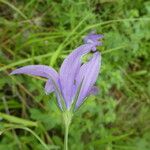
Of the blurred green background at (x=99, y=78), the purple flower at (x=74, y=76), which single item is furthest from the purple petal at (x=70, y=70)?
the blurred green background at (x=99, y=78)

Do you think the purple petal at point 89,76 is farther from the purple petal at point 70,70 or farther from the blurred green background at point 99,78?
the blurred green background at point 99,78

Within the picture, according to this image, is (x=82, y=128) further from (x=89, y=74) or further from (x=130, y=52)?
(x=89, y=74)

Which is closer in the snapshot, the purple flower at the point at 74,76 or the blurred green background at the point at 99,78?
the purple flower at the point at 74,76

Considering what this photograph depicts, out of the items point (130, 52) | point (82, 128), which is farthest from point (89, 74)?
point (130, 52)

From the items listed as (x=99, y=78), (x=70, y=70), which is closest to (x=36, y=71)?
(x=70, y=70)

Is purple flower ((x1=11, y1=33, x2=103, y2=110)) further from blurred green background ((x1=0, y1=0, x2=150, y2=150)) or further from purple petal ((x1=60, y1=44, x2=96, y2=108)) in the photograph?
blurred green background ((x1=0, y1=0, x2=150, y2=150))

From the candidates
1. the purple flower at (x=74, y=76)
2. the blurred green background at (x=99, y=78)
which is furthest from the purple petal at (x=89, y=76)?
the blurred green background at (x=99, y=78)
